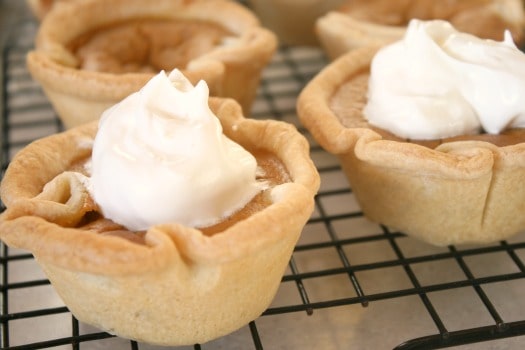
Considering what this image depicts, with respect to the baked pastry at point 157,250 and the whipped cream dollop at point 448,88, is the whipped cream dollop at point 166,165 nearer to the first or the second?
the baked pastry at point 157,250

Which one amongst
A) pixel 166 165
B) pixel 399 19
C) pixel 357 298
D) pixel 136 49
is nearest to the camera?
pixel 166 165

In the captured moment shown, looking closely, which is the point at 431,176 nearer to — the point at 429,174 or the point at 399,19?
the point at 429,174

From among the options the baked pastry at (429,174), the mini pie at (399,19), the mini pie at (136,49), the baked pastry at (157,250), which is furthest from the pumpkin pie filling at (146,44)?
the baked pastry at (157,250)

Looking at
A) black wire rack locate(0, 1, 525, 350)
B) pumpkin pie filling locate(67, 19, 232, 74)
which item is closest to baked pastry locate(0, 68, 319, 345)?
black wire rack locate(0, 1, 525, 350)

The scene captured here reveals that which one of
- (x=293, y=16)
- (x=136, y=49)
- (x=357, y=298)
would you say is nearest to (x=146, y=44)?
(x=136, y=49)

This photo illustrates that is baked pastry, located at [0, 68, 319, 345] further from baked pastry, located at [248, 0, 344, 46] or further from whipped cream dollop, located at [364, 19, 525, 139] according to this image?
baked pastry, located at [248, 0, 344, 46]
